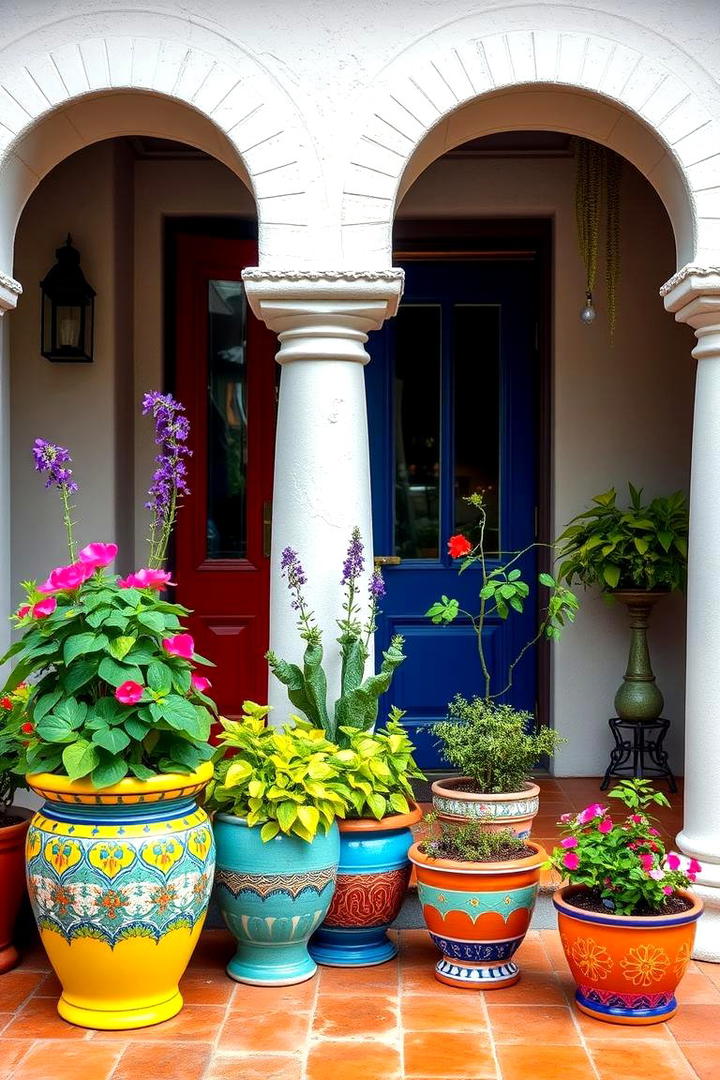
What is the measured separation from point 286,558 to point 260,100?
1.56 metres

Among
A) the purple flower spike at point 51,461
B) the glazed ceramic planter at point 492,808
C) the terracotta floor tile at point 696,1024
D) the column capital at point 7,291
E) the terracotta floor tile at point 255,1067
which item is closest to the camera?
the terracotta floor tile at point 255,1067

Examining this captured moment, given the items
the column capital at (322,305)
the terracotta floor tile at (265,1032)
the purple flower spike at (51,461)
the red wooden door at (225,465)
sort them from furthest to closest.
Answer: the red wooden door at (225,465) → the column capital at (322,305) → the purple flower spike at (51,461) → the terracotta floor tile at (265,1032)

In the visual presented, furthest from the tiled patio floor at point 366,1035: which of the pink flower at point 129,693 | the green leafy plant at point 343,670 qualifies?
the pink flower at point 129,693

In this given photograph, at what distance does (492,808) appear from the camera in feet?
13.2

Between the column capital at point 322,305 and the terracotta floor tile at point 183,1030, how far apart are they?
2149 millimetres

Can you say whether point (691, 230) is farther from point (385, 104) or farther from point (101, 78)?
point (101, 78)

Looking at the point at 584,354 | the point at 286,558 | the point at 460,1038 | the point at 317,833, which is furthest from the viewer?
the point at 584,354

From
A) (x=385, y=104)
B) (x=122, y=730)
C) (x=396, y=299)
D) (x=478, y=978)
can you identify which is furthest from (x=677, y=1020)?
(x=385, y=104)

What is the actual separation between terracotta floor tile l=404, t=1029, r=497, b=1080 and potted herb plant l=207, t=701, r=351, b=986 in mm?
515

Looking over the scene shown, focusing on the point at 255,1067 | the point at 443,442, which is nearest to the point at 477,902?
the point at 255,1067

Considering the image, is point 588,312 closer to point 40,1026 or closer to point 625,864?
point 625,864

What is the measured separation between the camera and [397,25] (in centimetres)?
419

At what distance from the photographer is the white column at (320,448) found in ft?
13.9

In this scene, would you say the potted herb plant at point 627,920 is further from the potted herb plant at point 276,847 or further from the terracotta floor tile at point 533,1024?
the potted herb plant at point 276,847
